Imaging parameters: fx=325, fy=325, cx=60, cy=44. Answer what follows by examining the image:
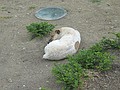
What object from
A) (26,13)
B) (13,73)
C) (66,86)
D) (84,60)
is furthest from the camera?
(26,13)

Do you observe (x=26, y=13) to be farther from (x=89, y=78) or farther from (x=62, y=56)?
(x=89, y=78)

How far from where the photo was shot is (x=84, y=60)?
14.5 feet

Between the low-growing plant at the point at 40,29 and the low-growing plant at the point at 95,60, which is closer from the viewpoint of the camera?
the low-growing plant at the point at 95,60

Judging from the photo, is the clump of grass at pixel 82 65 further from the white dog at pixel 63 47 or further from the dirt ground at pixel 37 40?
the white dog at pixel 63 47

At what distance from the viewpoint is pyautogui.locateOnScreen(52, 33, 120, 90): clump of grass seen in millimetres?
4016

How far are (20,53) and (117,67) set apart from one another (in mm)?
1601

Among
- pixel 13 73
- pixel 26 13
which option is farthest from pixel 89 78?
pixel 26 13

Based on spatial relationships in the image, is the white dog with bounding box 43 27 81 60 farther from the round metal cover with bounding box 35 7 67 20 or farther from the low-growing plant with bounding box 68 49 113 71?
the round metal cover with bounding box 35 7 67 20

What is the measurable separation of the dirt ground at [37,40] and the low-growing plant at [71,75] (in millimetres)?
148

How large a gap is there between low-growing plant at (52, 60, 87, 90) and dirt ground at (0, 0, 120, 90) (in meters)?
0.15

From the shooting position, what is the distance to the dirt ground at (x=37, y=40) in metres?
4.40

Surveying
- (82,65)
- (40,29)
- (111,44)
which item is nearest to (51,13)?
(40,29)

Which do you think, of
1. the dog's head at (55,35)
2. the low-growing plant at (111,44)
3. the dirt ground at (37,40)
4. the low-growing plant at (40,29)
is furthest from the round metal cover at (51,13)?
the low-growing plant at (111,44)

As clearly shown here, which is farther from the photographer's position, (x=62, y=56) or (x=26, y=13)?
(x=26, y=13)
